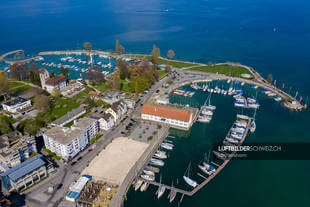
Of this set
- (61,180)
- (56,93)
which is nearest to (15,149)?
(61,180)

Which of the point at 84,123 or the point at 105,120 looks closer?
the point at 84,123

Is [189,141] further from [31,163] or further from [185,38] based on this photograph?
[185,38]

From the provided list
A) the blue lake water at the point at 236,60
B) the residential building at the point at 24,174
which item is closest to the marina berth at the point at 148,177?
the blue lake water at the point at 236,60

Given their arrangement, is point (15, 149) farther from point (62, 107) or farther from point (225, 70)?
point (225, 70)

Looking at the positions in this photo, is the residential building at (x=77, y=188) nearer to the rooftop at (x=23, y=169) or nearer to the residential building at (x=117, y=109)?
the rooftop at (x=23, y=169)

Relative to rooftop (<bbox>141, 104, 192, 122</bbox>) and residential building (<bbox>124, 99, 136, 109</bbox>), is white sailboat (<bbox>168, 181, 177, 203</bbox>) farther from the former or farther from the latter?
residential building (<bbox>124, 99, 136, 109</bbox>)

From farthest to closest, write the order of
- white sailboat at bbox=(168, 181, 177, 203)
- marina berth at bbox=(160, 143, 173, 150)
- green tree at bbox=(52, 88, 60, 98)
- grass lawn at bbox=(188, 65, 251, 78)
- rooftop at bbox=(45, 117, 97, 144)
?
grass lawn at bbox=(188, 65, 251, 78) < green tree at bbox=(52, 88, 60, 98) < marina berth at bbox=(160, 143, 173, 150) < rooftop at bbox=(45, 117, 97, 144) < white sailboat at bbox=(168, 181, 177, 203)

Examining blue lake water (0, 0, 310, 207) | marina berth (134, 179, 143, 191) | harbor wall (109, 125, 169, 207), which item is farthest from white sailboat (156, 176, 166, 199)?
harbor wall (109, 125, 169, 207)
